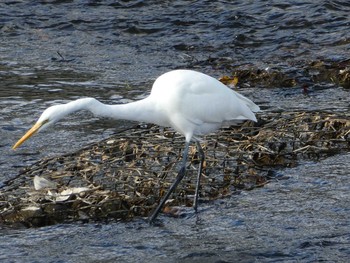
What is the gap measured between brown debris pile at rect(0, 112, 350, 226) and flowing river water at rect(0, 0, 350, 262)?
0.13 meters

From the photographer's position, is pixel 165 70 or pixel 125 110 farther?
pixel 165 70

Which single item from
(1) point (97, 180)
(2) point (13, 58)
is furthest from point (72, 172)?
(2) point (13, 58)

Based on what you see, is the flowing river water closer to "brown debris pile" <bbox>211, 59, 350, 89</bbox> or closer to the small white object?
"brown debris pile" <bbox>211, 59, 350, 89</bbox>

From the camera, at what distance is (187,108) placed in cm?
575

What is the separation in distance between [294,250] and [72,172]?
165 centimetres

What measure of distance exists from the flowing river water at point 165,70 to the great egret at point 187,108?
1.56ft

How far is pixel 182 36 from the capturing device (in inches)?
420

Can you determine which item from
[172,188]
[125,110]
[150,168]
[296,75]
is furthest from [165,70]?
[125,110]

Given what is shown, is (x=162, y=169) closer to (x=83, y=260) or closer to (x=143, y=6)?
(x=83, y=260)

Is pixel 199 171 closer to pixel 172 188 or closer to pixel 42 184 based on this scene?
pixel 172 188

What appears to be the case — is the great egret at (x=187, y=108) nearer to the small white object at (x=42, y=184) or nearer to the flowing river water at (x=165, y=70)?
the flowing river water at (x=165, y=70)

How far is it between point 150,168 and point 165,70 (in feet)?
12.0

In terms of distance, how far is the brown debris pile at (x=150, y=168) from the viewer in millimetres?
5406

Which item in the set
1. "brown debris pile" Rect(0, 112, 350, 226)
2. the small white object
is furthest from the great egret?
the small white object
